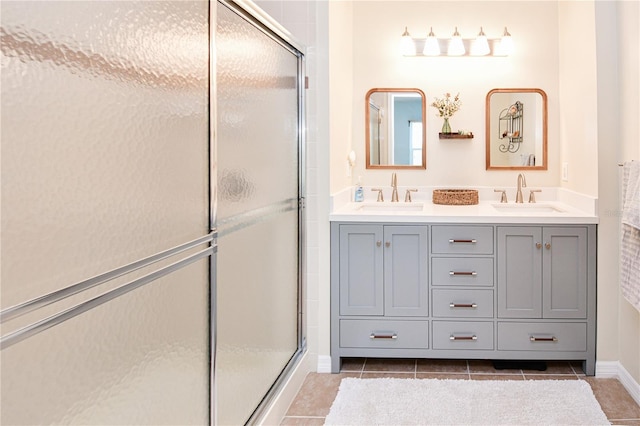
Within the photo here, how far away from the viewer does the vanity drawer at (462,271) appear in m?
2.99

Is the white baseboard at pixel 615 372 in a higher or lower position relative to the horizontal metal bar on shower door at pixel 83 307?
lower

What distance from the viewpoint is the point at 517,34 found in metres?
3.68

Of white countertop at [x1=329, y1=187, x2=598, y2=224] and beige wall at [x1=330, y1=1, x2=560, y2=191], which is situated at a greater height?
beige wall at [x1=330, y1=1, x2=560, y2=191]

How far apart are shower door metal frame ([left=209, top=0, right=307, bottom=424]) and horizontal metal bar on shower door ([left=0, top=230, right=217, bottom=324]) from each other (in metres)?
0.31

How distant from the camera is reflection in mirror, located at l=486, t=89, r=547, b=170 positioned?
370 centimetres

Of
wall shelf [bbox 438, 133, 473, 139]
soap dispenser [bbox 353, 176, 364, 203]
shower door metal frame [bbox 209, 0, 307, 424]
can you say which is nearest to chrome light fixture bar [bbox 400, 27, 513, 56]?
wall shelf [bbox 438, 133, 473, 139]

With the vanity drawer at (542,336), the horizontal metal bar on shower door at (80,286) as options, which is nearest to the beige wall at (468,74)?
the vanity drawer at (542,336)

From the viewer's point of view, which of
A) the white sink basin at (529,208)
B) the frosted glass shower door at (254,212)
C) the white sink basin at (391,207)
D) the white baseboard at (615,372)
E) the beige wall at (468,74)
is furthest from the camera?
the white sink basin at (391,207)

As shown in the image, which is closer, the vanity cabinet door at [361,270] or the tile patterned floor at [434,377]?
the tile patterned floor at [434,377]

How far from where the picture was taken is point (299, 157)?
9.54 feet

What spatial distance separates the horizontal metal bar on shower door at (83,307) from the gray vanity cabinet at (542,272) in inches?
77.0

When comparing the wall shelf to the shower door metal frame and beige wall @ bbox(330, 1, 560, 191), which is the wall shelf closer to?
beige wall @ bbox(330, 1, 560, 191)

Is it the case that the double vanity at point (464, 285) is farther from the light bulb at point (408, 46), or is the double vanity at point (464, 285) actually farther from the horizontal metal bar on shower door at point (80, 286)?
the horizontal metal bar on shower door at point (80, 286)

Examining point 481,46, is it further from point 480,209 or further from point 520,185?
point 480,209
